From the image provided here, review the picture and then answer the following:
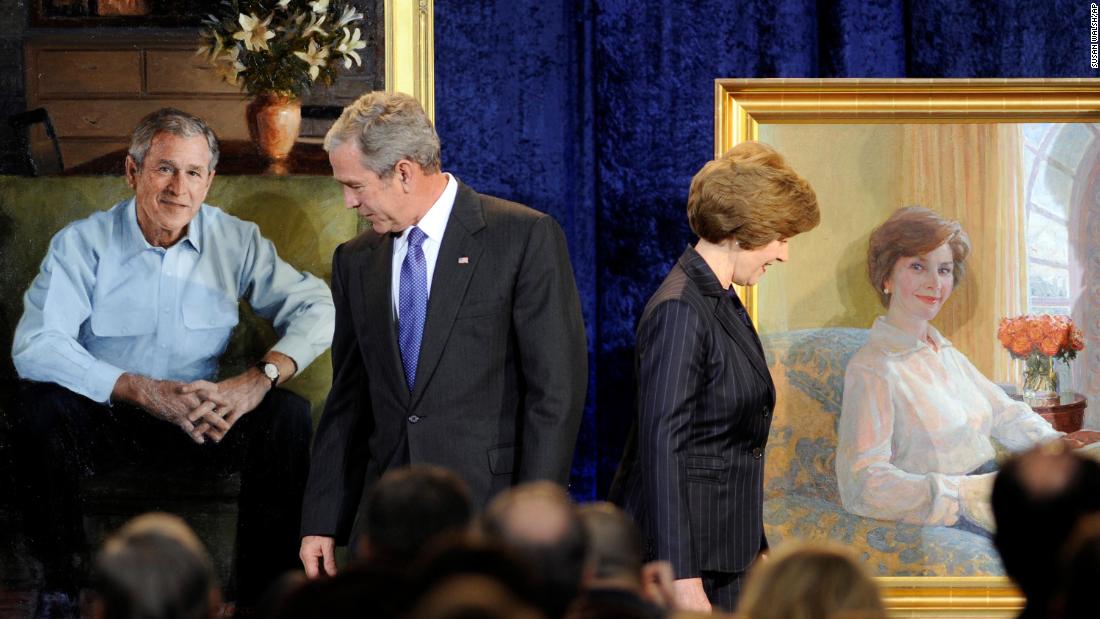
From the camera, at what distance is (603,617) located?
1109 millimetres

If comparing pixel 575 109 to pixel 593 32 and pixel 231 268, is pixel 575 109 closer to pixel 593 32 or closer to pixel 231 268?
pixel 593 32

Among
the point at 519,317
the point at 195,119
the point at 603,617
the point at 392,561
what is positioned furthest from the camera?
the point at 195,119

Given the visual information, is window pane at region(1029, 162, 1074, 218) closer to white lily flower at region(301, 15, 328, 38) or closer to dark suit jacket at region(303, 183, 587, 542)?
dark suit jacket at region(303, 183, 587, 542)

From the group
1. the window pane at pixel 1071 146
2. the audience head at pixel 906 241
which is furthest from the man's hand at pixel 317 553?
the window pane at pixel 1071 146

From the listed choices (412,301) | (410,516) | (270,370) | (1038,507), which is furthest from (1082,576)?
(270,370)

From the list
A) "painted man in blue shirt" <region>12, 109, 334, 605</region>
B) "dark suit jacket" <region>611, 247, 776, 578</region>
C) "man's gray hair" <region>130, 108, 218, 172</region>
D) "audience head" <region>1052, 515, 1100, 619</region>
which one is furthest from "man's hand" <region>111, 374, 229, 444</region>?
"audience head" <region>1052, 515, 1100, 619</region>

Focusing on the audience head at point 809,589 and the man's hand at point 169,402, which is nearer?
the audience head at point 809,589

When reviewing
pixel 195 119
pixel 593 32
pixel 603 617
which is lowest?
pixel 603 617

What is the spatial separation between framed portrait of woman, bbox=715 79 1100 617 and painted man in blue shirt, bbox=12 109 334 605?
1344 millimetres

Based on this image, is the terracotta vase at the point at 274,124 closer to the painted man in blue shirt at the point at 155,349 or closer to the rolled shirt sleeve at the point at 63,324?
the painted man in blue shirt at the point at 155,349

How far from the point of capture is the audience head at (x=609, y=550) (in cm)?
129

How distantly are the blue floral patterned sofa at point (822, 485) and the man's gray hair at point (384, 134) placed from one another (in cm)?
117

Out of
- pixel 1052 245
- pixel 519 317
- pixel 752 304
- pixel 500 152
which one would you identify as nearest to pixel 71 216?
pixel 500 152

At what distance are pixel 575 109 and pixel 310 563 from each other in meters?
1.44
